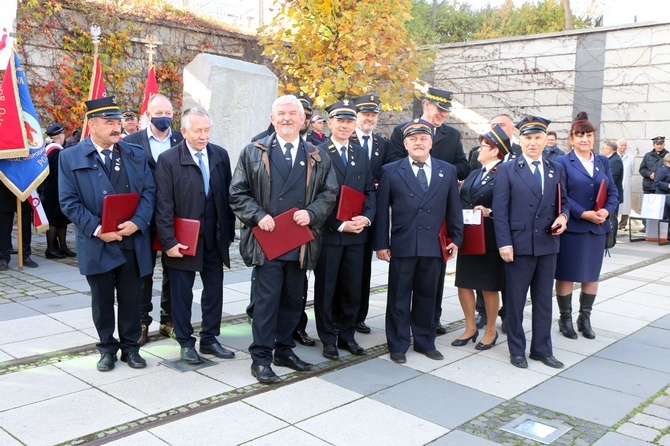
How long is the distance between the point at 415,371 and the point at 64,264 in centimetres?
547

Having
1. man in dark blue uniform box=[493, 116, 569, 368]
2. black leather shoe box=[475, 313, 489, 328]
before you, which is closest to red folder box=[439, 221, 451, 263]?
man in dark blue uniform box=[493, 116, 569, 368]

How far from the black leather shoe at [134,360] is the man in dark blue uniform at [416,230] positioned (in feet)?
5.97

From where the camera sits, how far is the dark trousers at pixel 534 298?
4.74 m

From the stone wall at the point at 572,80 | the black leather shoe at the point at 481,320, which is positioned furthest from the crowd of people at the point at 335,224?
the stone wall at the point at 572,80

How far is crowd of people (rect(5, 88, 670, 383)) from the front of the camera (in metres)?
4.21

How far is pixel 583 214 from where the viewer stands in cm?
527

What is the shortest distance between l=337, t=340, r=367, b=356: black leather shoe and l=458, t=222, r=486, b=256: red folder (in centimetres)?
113

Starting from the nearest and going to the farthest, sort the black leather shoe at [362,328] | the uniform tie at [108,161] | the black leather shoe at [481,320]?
the uniform tie at [108,161] → the black leather shoe at [362,328] → the black leather shoe at [481,320]

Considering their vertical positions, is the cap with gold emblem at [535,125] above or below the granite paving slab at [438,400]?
above

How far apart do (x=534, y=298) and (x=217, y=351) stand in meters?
2.46

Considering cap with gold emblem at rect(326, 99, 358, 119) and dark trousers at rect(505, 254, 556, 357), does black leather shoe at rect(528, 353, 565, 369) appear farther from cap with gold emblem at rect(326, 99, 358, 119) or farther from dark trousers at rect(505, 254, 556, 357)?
cap with gold emblem at rect(326, 99, 358, 119)

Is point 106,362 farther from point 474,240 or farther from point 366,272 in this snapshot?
point 474,240

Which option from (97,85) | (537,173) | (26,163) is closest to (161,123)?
(537,173)

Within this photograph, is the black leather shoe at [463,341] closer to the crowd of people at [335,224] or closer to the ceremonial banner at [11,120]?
the crowd of people at [335,224]
